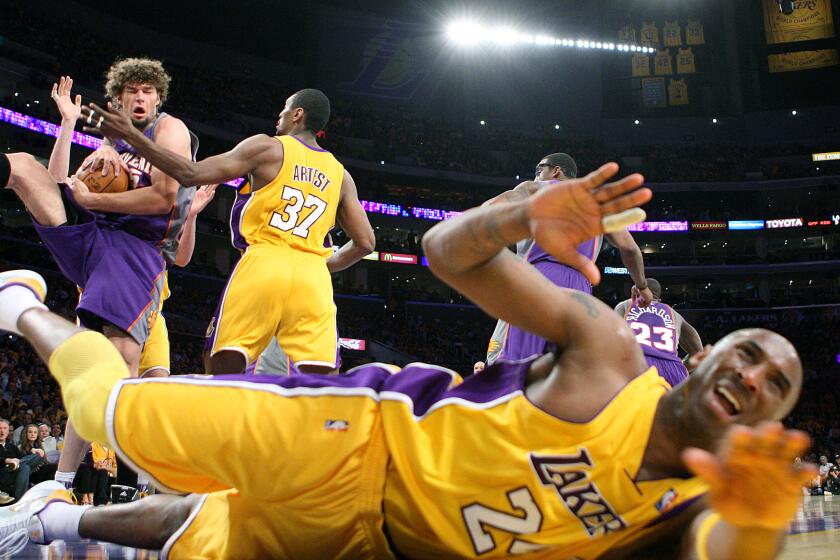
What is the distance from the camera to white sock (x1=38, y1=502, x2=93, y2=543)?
2.36 m

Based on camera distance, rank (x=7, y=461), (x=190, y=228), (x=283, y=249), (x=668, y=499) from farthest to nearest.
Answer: (x=7, y=461)
(x=190, y=228)
(x=283, y=249)
(x=668, y=499)

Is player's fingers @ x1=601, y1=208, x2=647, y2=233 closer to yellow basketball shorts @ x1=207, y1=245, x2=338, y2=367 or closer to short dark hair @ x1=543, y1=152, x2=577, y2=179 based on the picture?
yellow basketball shorts @ x1=207, y1=245, x2=338, y2=367

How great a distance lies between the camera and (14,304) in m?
2.39

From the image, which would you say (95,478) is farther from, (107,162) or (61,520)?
(61,520)

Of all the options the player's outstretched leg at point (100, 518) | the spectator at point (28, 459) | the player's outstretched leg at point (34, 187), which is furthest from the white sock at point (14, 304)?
the spectator at point (28, 459)

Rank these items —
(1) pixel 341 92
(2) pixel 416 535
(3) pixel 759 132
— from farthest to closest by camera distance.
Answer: (3) pixel 759 132
(1) pixel 341 92
(2) pixel 416 535

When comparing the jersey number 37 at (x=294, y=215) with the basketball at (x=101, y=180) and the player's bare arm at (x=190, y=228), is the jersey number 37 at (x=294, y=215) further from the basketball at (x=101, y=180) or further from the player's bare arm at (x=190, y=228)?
the basketball at (x=101, y=180)

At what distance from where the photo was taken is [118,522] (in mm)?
2297

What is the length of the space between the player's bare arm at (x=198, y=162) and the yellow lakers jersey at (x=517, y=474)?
72.8 inches

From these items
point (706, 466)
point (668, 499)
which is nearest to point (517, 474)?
point (668, 499)

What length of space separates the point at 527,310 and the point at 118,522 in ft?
4.86

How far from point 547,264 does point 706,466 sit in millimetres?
3232

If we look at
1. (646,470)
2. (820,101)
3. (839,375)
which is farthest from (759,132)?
(646,470)

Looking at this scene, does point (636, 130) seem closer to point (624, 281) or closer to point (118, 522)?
point (624, 281)
